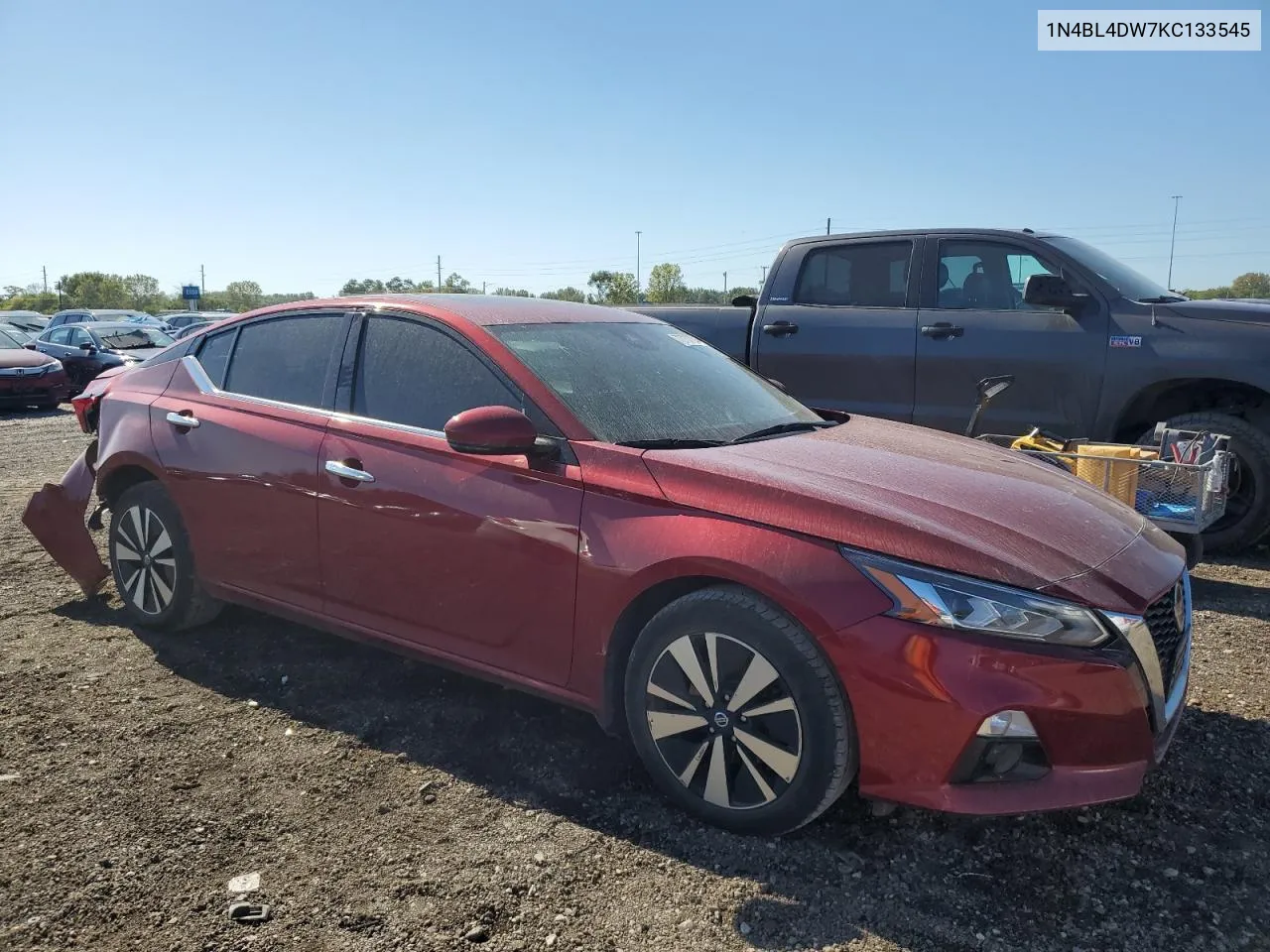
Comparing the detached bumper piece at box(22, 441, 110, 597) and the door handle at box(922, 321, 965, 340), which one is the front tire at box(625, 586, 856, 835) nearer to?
the detached bumper piece at box(22, 441, 110, 597)

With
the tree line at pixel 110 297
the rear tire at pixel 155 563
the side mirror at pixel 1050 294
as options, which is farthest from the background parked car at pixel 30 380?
the tree line at pixel 110 297

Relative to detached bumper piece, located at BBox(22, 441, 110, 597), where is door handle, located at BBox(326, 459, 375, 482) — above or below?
above

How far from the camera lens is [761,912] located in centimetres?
242

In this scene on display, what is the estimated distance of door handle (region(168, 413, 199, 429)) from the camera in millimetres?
4129

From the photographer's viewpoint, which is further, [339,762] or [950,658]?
[339,762]

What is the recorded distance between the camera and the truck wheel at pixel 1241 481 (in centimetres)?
545

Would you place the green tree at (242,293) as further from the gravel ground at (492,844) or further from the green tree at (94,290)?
the gravel ground at (492,844)

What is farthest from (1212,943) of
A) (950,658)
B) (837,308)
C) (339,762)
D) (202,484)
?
(837,308)

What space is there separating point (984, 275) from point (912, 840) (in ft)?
14.8

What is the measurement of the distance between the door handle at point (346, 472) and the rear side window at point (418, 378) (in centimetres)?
21

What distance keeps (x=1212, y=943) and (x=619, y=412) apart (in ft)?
7.30

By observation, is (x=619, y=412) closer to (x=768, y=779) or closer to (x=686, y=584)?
(x=686, y=584)

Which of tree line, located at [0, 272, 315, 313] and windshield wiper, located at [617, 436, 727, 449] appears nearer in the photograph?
windshield wiper, located at [617, 436, 727, 449]

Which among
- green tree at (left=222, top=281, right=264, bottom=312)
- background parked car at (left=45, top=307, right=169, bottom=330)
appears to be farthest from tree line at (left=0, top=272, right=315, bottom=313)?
background parked car at (left=45, top=307, right=169, bottom=330)
